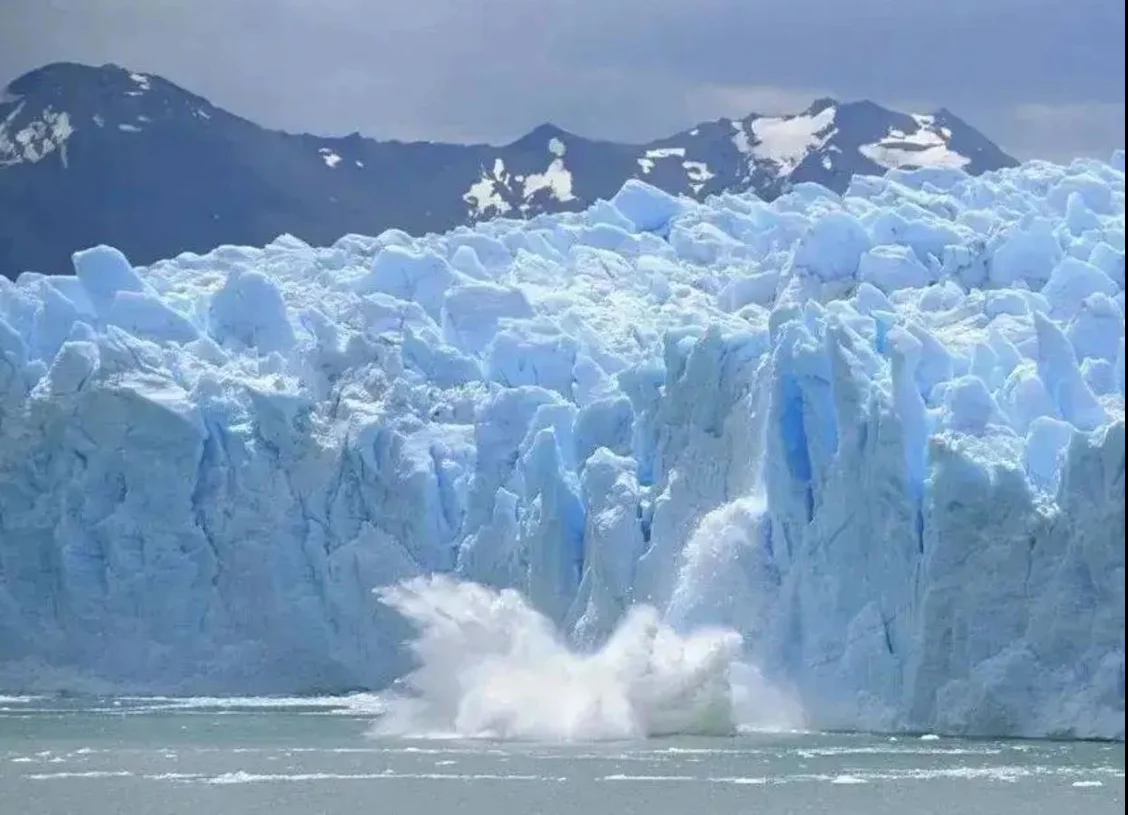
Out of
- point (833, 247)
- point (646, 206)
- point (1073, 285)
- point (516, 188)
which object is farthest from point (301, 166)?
point (1073, 285)

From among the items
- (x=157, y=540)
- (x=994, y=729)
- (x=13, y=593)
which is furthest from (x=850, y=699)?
(x=13, y=593)

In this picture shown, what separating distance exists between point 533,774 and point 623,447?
28.9ft

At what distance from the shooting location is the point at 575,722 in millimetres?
26984

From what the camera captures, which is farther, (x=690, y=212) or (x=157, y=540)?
(x=690, y=212)

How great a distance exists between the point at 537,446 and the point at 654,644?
4.22m

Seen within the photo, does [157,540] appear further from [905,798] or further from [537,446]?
[905,798]

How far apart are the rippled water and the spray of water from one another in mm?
484

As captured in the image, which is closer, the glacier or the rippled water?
the rippled water

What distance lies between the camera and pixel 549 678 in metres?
27.3

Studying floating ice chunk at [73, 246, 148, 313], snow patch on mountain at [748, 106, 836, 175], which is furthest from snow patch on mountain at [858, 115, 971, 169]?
floating ice chunk at [73, 246, 148, 313]

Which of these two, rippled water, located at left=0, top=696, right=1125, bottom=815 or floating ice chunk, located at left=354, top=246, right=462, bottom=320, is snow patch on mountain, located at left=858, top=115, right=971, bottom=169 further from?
rippled water, located at left=0, top=696, right=1125, bottom=815

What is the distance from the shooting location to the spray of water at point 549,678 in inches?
1038

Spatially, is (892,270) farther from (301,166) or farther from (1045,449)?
(301,166)

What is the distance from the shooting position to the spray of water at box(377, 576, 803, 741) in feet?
86.5
